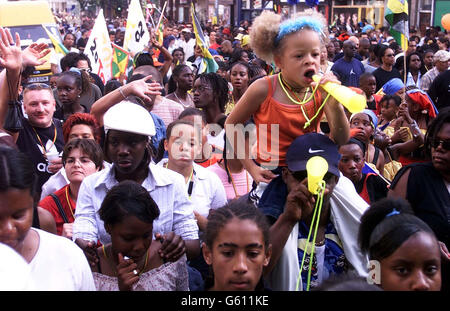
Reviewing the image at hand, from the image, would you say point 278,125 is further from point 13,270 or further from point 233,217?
point 13,270

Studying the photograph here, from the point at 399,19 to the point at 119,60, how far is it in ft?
13.7

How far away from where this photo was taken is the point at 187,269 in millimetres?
3104

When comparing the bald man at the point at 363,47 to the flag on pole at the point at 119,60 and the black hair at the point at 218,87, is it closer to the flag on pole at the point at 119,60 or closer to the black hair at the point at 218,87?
the flag on pole at the point at 119,60

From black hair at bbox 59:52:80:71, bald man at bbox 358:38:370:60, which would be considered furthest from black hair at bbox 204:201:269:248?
bald man at bbox 358:38:370:60

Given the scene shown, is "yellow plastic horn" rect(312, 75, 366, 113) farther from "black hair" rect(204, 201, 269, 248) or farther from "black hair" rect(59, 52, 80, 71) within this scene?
"black hair" rect(59, 52, 80, 71)

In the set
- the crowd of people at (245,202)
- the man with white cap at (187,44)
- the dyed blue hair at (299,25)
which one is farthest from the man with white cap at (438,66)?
the man with white cap at (187,44)

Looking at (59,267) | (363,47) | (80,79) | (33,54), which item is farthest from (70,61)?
(363,47)

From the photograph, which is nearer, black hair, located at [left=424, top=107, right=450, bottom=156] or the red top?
black hair, located at [left=424, top=107, right=450, bottom=156]

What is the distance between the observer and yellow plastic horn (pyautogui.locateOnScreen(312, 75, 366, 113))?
266cm

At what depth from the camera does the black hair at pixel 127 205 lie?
2.81m

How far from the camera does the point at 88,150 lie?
3.97 m

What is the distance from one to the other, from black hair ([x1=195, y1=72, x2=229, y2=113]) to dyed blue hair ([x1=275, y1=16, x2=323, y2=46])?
2.96m

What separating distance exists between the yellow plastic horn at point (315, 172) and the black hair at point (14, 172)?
3.84ft
